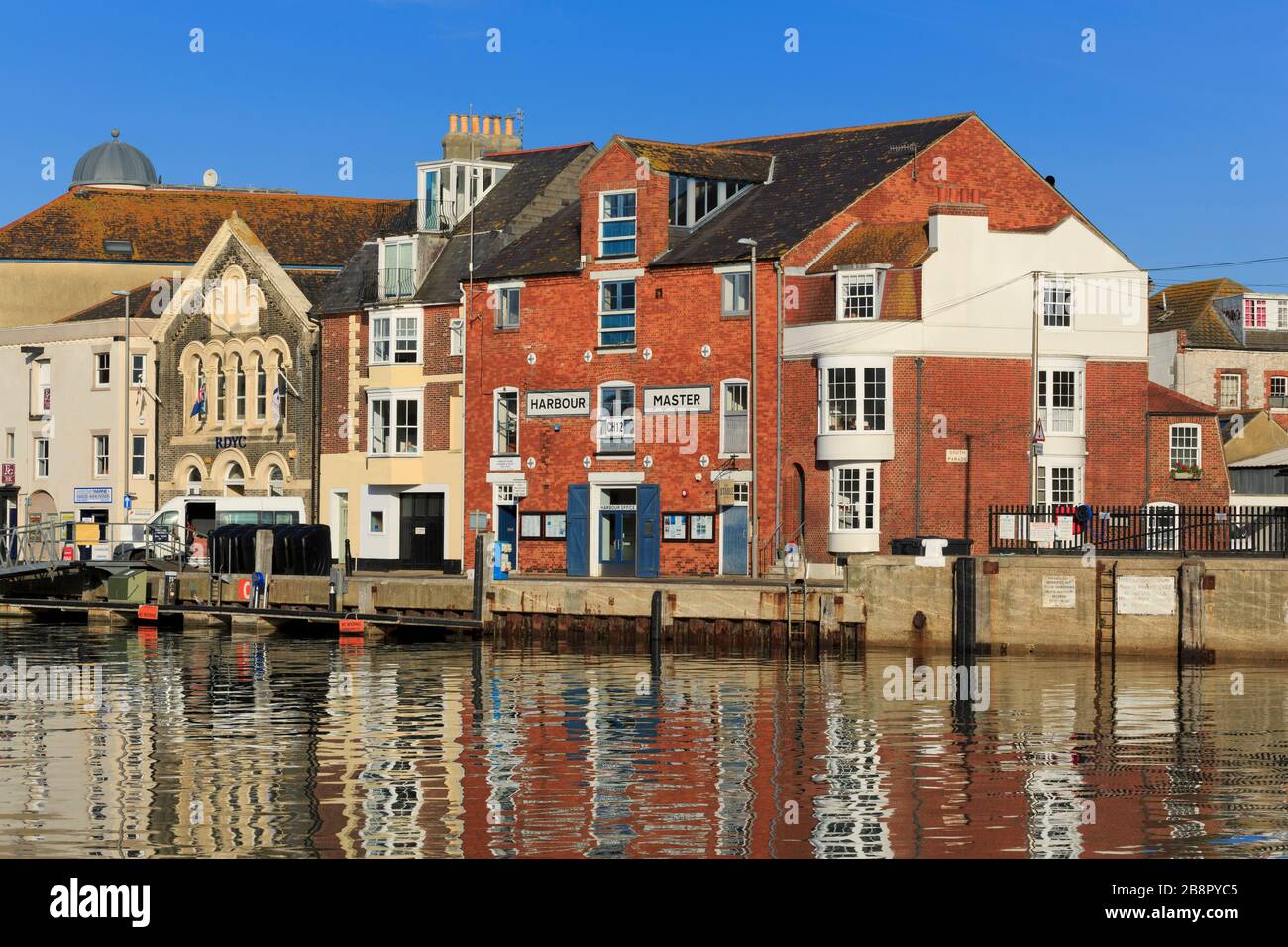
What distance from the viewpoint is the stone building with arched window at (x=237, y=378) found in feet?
257

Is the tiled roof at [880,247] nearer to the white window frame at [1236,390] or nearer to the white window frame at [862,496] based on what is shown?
the white window frame at [862,496]

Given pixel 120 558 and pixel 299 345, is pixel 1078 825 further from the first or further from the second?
pixel 299 345

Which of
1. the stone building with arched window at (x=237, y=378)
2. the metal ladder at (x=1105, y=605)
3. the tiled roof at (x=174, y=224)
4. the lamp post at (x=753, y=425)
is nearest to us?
the metal ladder at (x=1105, y=605)

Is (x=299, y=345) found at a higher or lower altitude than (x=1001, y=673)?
higher

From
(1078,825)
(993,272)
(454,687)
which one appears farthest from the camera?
(993,272)

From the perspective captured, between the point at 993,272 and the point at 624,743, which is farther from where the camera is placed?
the point at 993,272

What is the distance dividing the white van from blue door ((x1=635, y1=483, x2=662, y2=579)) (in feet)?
40.3

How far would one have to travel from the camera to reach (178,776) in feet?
92.7

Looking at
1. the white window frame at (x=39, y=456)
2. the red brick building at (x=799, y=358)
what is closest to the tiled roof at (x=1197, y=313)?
the red brick building at (x=799, y=358)

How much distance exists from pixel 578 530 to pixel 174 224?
124 ft

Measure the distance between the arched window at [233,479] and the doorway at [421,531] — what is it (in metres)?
10.1

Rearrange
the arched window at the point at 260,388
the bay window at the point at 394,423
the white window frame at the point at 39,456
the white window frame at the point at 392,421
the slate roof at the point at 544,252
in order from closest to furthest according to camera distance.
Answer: the slate roof at the point at 544,252, the white window frame at the point at 392,421, the bay window at the point at 394,423, the arched window at the point at 260,388, the white window frame at the point at 39,456
